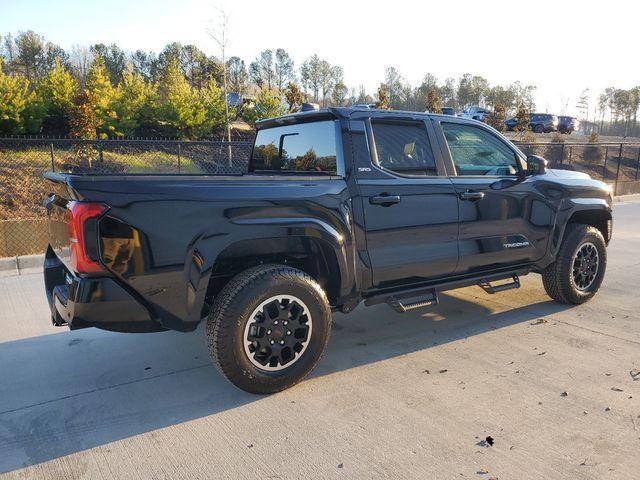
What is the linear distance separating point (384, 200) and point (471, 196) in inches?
37.2

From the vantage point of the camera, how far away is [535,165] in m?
4.62

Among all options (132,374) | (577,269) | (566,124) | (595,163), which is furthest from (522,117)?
(132,374)

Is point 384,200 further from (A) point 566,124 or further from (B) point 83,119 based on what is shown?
(A) point 566,124

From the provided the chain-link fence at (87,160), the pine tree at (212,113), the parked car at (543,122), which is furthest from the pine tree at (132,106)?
the parked car at (543,122)

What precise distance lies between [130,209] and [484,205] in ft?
9.54

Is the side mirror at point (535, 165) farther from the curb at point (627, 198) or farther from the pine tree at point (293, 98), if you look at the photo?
the pine tree at point (293, 98)

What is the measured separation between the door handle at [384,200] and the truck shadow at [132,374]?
123cm

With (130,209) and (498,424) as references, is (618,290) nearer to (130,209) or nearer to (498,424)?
(498,424)

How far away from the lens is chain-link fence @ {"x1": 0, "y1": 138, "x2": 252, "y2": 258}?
357 inches

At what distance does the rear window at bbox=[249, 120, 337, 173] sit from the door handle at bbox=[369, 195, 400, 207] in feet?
1.20

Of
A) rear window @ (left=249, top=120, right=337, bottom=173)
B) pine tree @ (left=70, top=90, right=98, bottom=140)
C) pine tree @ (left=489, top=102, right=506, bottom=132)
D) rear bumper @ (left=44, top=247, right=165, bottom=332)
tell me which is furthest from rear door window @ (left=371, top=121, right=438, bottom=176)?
pine tree @ (left=489, top=102, right=506, bottom=132)

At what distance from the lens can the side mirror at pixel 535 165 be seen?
15.1 ft

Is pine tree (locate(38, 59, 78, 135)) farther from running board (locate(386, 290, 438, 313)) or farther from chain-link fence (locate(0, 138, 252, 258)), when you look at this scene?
running board (locate(386, 290, 438, 313))

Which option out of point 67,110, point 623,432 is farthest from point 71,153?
point 623,432
